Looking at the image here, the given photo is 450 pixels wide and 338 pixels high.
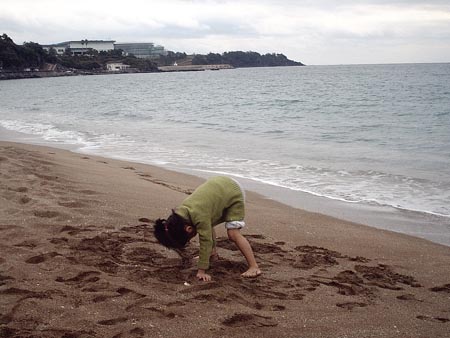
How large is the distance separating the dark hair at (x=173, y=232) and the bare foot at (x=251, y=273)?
65cm

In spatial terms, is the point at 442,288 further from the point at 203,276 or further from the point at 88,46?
the point at 88,46

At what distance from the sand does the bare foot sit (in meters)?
0.08

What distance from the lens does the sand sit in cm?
348

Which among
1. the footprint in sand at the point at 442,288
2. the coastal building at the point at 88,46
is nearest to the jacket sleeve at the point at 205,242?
the footprint in sand at the point at 442,288

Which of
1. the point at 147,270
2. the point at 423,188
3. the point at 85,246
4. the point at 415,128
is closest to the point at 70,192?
the point at 85,246

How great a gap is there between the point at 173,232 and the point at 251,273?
83 centimetres

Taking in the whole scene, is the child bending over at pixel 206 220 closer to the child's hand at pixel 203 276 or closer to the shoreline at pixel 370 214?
the child's hand at pixel 203 276

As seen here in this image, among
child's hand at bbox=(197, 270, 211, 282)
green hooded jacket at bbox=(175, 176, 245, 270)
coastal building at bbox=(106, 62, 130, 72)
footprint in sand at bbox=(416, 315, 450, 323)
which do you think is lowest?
footprint in sand at bbox=(416, 315, 450, 323)

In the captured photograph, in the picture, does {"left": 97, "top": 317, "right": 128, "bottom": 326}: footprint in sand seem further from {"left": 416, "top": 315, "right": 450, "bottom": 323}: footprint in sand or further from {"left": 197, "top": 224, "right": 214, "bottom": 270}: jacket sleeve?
{"left": 416, "top": 315, "right": 450, "bottom": 323}: footprint in sand

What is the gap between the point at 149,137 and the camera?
1866 centimetres

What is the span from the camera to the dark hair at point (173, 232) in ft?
13.8

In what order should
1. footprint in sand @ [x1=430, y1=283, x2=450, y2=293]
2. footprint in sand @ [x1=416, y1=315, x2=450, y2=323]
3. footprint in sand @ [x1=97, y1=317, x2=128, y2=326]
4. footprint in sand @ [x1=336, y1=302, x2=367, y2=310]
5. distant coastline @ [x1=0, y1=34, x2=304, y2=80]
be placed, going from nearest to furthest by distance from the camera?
footprint in sand @ [x1=97, y1=317, x2=128, y2=326], footprint in sand @ [x1=416, y1=315, x2=450, y2=323], footprint in sand @ [x1=336, y1=302, x2=367, y2=310], footprint in sand @ [x1=430, y1=283, x2=450, y2=293], distant coastline @ [x1=0, y1=34, x2=304, y2=80]

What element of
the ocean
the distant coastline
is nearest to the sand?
the ocean

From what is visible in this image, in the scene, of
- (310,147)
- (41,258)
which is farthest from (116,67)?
(41,258)
